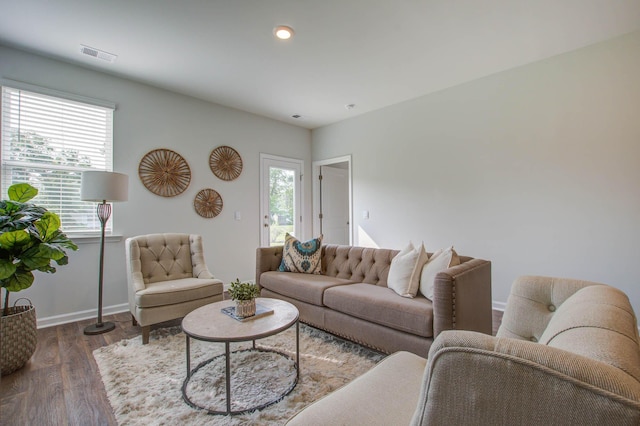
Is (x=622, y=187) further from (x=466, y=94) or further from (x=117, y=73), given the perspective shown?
(x=117, y=73)

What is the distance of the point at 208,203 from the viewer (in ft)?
13.8

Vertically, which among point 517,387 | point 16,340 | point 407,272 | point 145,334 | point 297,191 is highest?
point 297,191

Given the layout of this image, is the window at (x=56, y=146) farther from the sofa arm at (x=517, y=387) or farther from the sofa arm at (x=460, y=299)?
the sofa arm at (x=517, y=387)

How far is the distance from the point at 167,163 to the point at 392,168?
309 cm

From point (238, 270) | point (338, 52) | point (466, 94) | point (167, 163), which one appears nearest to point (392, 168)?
point (466, 94)

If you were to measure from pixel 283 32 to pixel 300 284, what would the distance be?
226cm

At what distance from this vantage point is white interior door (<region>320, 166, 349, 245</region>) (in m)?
5.57

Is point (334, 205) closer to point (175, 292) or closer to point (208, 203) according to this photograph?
point (208, 203)

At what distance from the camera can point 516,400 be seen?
1.76 feet

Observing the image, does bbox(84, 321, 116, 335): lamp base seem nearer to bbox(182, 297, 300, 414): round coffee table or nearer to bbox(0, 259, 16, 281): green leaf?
bbox(0, 259, 16, 281): green leaf

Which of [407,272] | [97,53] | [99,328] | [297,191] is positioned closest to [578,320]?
[407,272]

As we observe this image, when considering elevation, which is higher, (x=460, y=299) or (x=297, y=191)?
(x=297, y=191)

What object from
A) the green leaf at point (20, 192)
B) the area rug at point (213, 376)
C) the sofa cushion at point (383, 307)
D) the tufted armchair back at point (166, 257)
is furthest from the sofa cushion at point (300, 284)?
the green leaf at point (20, 192)

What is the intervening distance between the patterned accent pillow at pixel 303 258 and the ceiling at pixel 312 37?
1951mm
